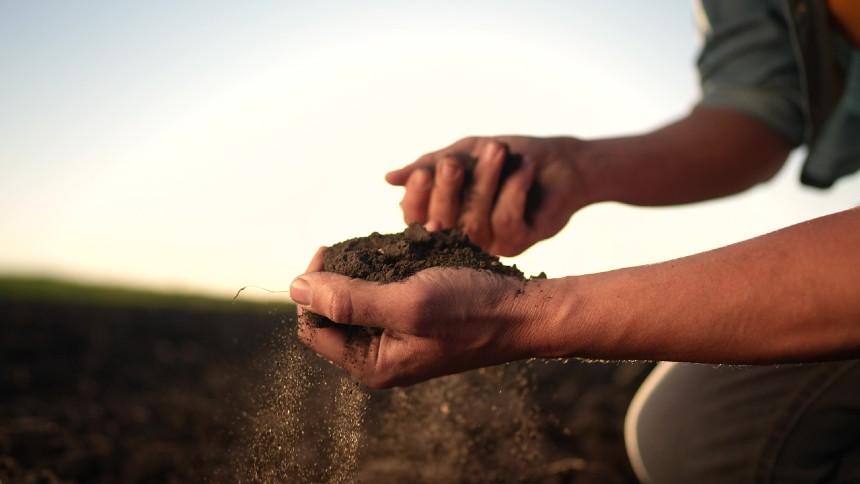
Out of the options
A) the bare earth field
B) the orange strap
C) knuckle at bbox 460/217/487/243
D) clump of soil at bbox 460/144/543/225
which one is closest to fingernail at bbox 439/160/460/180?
clump of soil at bbox 460/144/543/225

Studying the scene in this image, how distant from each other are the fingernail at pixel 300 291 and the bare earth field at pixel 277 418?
0.28 m

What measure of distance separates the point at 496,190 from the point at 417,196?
0.29 m

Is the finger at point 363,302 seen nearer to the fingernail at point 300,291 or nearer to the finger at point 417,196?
the fingernail at point 300,291

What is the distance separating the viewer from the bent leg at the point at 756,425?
1818 mm

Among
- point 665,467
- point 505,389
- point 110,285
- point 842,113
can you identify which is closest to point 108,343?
point 505,389

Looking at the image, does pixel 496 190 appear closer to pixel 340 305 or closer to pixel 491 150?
pixel 491 150

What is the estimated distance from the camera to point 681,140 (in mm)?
2529

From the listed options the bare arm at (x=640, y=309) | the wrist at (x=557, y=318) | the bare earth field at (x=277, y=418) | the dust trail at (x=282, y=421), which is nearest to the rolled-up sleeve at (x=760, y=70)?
the bare earth field at (x=277, y=418)

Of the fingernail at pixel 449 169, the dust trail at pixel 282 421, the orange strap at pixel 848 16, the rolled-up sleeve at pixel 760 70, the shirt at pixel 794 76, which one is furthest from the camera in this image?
the rolled-up sleeve at pixel 760 70

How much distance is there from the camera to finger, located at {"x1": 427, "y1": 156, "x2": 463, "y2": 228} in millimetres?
2170

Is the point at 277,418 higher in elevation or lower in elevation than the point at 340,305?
lower

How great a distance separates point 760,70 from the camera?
8.75 ft

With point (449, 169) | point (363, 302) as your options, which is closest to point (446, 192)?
point (449, 169)

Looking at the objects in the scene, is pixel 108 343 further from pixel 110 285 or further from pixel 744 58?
pixel 110 285
